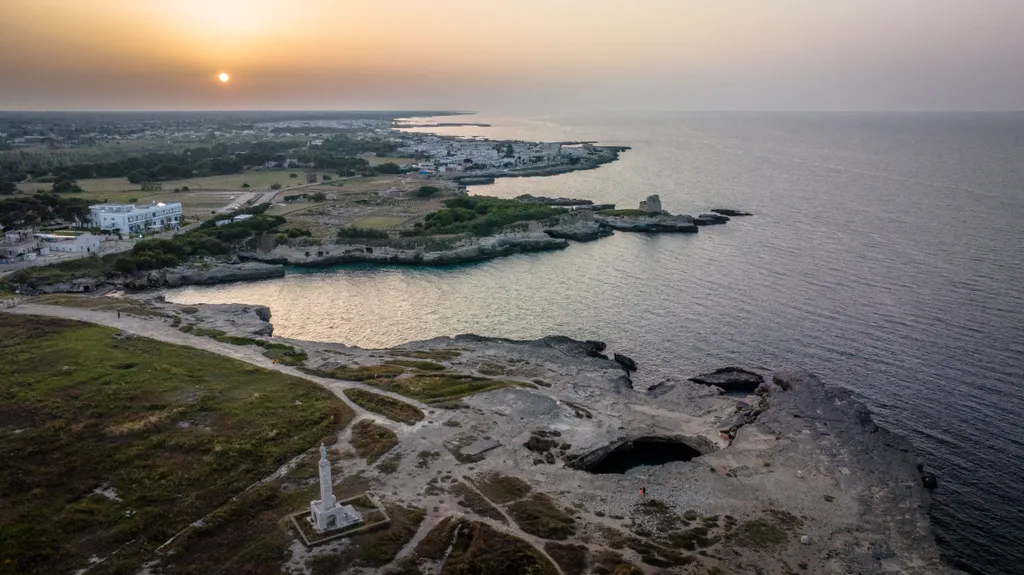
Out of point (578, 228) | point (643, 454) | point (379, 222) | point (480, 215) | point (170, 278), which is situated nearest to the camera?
point (643, 454)

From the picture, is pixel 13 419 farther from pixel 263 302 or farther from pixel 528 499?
pixel 263 302

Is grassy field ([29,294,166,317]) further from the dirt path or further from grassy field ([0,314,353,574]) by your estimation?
grassy field ([0,314,353,574])

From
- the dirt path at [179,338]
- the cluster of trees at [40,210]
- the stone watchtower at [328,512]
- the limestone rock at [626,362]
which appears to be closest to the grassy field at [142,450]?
the dirt path at [179,338]

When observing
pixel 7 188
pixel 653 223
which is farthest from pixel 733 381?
pixel 7 188

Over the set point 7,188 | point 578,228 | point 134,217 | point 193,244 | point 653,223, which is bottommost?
point 193,244

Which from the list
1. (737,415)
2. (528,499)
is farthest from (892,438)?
(528,499)

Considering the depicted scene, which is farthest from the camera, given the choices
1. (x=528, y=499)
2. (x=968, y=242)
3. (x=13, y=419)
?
(x=968, y=242)

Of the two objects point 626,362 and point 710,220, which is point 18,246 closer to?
point 626,362
